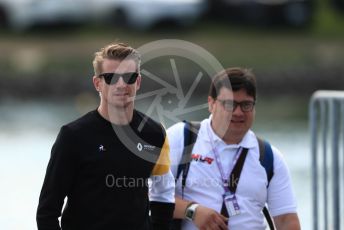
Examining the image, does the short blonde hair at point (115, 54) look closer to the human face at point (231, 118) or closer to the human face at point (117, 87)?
the human face at point (117, 87)

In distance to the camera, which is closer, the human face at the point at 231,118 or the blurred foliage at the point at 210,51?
the human face at the point at 231,118

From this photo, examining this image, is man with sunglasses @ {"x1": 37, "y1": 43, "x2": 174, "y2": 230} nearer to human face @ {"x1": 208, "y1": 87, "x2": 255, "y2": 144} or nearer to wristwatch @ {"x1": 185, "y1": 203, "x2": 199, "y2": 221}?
wristwatch @ {"x1": 185, "y1": 203, "x2": 199, "y2": 221}

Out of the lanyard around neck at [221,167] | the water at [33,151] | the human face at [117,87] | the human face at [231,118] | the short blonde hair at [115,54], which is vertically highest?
the short blonde hair at [115,54]

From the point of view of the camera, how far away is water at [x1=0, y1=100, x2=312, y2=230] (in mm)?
11973

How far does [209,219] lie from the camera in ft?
18.1

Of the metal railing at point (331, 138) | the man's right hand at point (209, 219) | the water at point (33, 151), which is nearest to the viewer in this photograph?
the man's right hand at point (209, 219)

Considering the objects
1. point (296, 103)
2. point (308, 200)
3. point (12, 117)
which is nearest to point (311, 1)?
point (296, 103)

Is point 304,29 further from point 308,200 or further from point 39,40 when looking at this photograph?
point 308,200

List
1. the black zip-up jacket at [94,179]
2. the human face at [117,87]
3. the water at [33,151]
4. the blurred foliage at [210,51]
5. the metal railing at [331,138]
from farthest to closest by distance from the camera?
the blurred foliage at [210,51]
the water at [33,151]
the metal railing at [331,138]
the human face at [117,87]
the black zip-up jacket at [94,179]

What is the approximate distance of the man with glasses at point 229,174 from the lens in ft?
18.2

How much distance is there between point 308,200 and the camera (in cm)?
1312

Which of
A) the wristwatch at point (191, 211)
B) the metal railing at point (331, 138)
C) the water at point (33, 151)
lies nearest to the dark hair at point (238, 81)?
the wristwatch at point (191, 211)

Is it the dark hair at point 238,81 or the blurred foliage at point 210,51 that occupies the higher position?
the blurred foliage at point 210,51

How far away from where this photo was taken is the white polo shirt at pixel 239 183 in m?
5.59
